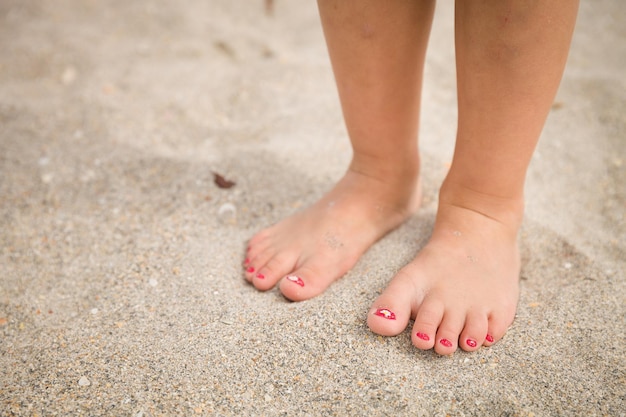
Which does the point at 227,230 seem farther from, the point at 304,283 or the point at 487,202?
the point at 487,202

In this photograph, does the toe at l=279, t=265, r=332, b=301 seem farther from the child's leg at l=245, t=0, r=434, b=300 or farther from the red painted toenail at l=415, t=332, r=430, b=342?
the red painted toenail at l=415, t=332, r=430, b=342

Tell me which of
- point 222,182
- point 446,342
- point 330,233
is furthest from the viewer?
point 222,182

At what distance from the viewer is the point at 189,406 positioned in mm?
828

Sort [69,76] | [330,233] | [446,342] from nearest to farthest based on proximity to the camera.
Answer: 1. [446,342]
2. [330,233]
3. [69,76]

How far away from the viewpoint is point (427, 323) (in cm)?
91

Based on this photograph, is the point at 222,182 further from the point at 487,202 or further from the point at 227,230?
the point at 487,202

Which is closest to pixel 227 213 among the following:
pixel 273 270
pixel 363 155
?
pixel 273 270

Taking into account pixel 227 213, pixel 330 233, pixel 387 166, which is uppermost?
pixel 387 166

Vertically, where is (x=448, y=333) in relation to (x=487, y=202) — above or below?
below

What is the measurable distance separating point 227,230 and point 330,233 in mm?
311

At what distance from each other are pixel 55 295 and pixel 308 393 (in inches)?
25.8

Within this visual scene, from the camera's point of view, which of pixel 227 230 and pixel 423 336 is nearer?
pixel 423 336

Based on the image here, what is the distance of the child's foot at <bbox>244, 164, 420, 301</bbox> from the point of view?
3.54 ft

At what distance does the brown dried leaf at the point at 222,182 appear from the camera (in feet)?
4.69
